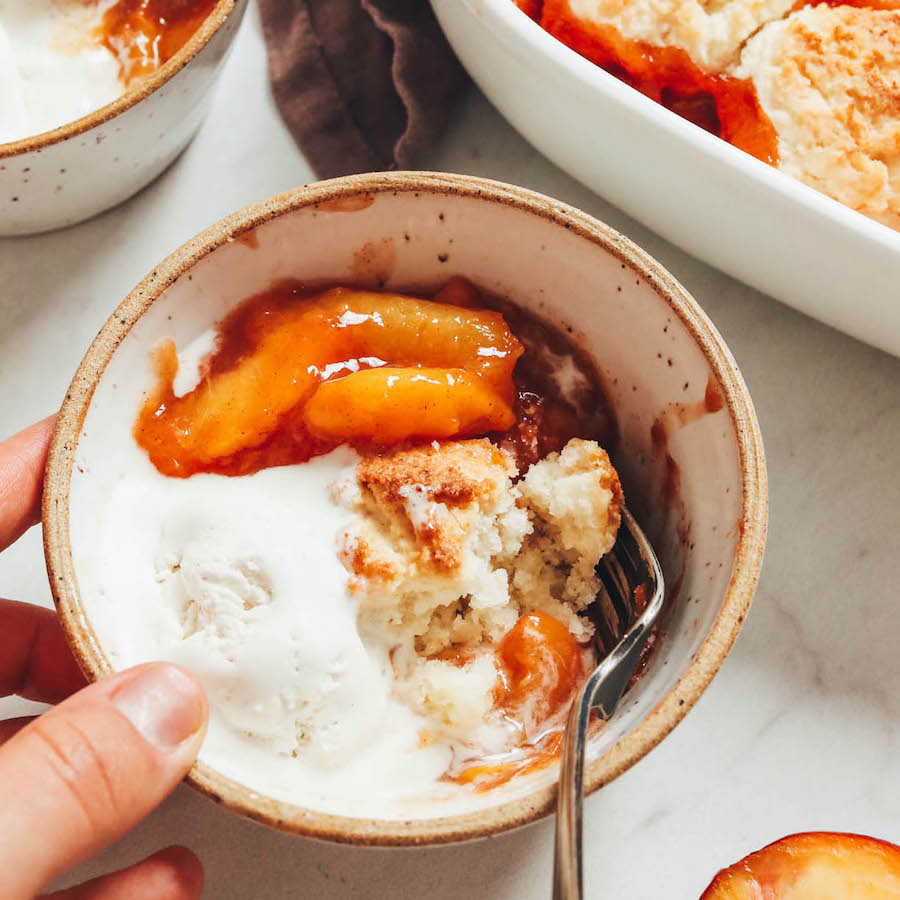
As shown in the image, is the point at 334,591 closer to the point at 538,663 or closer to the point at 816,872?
the point at 538,663

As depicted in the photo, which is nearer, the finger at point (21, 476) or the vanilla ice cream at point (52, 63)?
the finger at point (21, 476)

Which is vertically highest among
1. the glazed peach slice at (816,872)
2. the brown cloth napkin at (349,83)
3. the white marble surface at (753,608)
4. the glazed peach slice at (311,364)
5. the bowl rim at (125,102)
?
the bowl rim at (125,102)

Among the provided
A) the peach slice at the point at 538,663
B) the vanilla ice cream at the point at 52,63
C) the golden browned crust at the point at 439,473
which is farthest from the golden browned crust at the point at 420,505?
the vanilla ice cream at the point at 52,63

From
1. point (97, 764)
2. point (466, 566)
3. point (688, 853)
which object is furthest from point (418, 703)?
point (688, 853)

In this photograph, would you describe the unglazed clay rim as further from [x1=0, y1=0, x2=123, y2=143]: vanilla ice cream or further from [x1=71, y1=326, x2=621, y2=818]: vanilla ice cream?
[x1=0, y1=0, x2=123, y2=143]: vanilla ice cream

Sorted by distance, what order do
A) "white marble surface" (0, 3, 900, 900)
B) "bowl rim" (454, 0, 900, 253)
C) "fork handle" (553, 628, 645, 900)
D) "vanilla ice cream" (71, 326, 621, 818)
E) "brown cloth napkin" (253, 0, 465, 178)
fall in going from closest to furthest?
"fork handle" (553, 628, 645, 900) → "vanilla ice cream" (71, 326, 621, 818) → "bowl rim" (454, 0, 900, 253) → "white marble surface" (0, 3, 900, 900) → "brown cloth napkin" (253, 0, 465, 178)

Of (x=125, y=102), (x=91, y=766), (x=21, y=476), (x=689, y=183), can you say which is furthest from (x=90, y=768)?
(x=689, y=183)

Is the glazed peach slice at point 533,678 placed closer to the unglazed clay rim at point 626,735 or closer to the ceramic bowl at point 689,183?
the unglazed clay rim at point 626,735

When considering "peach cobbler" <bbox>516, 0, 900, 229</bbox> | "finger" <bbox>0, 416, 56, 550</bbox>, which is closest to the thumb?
"finger" <bbox>0, 416, 56, 550</bbox>
